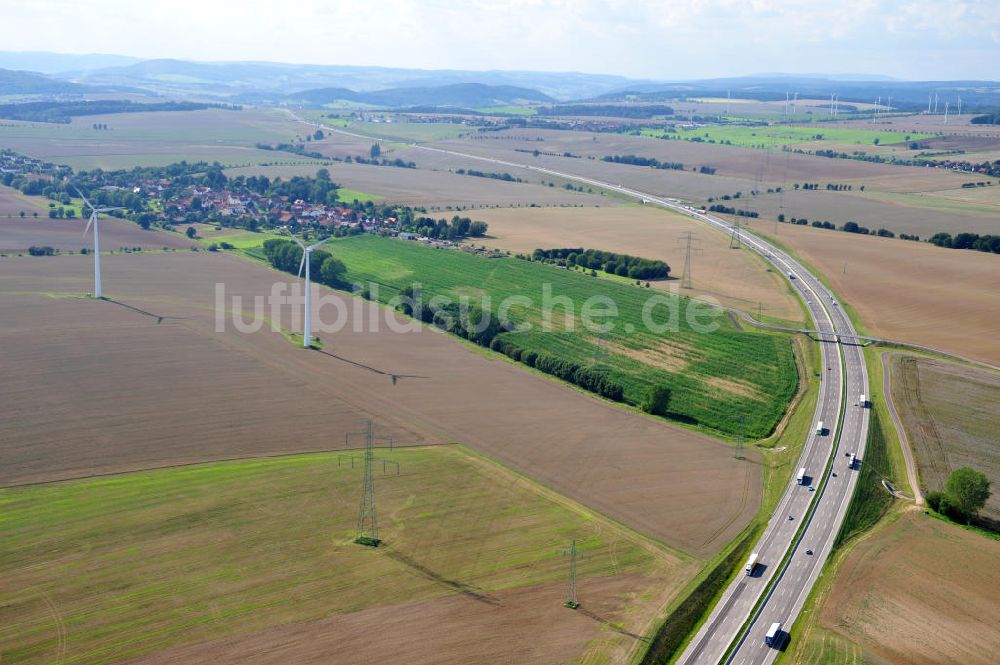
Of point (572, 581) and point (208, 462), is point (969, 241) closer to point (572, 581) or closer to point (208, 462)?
point (572, 581)

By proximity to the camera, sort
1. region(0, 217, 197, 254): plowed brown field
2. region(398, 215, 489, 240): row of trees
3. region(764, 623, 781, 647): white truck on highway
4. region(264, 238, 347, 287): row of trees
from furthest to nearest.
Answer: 1. region(398, 215, 489, 240): row of trees
2. region(0, 217, 197, 254): plowed brown field
3. region(264, 238, 347, 287): row of trees
4. region(764, 623, 781, 647): white truck on highway

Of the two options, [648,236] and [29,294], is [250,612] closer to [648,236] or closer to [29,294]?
[29,294]

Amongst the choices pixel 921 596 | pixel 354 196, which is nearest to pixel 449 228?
pixel 354 196

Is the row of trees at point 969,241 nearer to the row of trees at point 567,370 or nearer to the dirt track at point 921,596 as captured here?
the row of trees at point 567,370

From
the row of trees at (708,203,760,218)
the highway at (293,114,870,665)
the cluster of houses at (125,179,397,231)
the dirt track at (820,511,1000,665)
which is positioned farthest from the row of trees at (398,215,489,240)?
the dirt track at (820,511,1000,665)

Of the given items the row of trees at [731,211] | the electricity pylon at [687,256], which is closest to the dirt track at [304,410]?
the electricity pylon at [687,256]

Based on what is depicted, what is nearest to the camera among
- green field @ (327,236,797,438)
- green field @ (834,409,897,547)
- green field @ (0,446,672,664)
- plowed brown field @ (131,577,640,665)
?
plowed brown field @ (131,577,640,665)

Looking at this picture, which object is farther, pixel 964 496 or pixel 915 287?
pixel 915 287

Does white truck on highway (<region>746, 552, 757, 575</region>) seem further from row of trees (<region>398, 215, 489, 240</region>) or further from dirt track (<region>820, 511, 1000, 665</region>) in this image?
row of trees (<region>398, 215, 489, 240</region>)
